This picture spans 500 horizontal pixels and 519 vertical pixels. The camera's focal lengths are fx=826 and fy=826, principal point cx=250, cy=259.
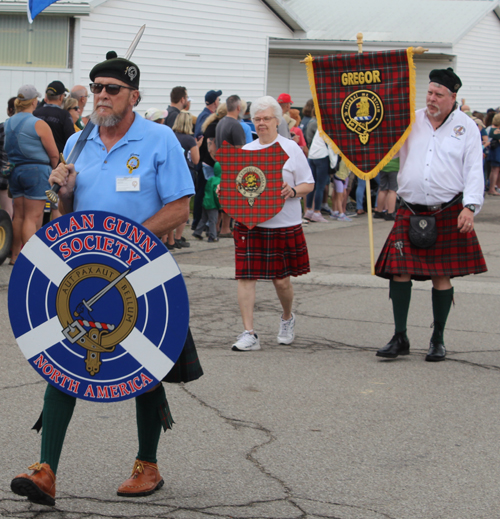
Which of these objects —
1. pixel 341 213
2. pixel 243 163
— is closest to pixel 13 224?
pixel 243 163

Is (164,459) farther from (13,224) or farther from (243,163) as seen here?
(13,224)

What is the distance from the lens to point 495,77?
29.4 meters

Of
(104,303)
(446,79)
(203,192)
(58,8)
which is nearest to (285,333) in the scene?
(446,79)

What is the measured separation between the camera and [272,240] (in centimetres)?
608

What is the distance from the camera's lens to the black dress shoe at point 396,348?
5.86m

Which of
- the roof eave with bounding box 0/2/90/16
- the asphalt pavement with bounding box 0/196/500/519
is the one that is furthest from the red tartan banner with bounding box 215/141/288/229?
the roof eave with bounding box 0/2/90/16

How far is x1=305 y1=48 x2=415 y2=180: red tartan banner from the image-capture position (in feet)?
19.5

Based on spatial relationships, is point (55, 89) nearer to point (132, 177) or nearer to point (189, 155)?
point (189, 155)

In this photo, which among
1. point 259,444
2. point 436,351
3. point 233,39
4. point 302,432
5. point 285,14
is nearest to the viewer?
point 259,444

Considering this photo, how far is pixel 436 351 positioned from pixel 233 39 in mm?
14773

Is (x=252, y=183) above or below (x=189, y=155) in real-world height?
below

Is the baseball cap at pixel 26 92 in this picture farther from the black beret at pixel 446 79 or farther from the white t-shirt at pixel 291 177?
the black beret at pixel 446 79

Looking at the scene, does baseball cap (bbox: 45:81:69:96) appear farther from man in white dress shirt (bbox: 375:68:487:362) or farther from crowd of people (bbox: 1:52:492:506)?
man in white dress shirt (bbox: 375:68:487:362)

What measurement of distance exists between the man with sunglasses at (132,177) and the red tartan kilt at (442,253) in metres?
2.66
